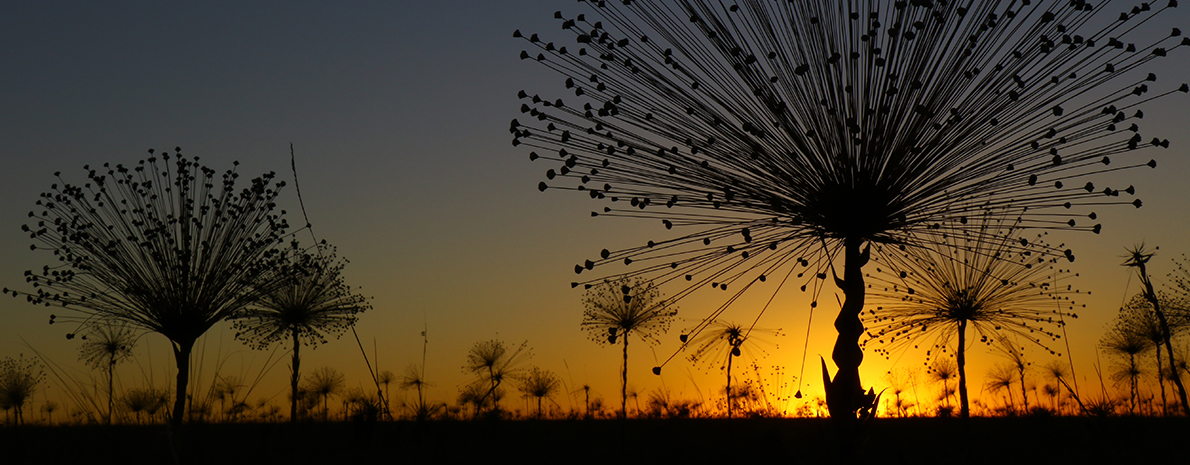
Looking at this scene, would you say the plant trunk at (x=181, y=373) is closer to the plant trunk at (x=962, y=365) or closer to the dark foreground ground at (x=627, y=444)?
the dark foreground ground at (x=627, y=444)

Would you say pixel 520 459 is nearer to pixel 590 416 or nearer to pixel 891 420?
pixel 590 416

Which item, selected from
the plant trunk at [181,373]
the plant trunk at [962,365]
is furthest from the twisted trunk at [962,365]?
the plant trunk at [181,373]

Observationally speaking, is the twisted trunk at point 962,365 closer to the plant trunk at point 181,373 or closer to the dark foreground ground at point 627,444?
the dark foreground ground at point 627,444

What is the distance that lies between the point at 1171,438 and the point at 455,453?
1235 centimetres

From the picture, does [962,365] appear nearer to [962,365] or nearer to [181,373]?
[962,365]

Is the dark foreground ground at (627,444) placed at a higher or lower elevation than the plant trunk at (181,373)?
lower

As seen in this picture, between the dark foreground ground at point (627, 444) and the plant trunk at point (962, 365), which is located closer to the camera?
the dark foreground ground at point (627, 444)

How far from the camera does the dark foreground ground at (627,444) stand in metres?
10.6

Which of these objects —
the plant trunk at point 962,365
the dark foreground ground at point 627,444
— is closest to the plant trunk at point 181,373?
the dark foreground ground at point 627,444

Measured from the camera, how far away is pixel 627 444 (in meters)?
13.9

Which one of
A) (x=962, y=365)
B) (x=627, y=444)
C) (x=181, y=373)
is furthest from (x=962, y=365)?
(x=181, y=373)

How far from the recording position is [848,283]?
385 centimetres

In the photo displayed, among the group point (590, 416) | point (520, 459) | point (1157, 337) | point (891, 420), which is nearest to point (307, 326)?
point (590, 416)

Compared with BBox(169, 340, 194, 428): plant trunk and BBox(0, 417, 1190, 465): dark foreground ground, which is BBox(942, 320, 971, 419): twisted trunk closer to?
BBox(0, 417, 1190, 465): dark foreground ground
